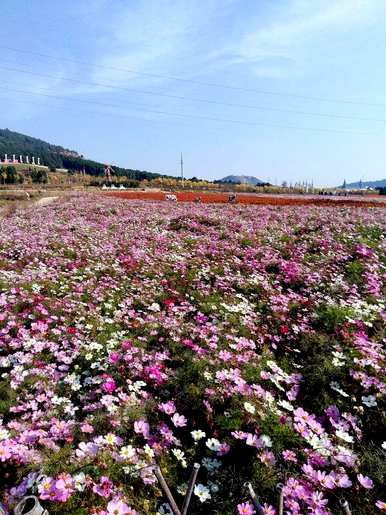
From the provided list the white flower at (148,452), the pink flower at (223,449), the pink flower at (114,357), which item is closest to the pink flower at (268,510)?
the pink flower at (223,449)

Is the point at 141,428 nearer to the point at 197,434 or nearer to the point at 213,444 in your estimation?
the point at 197,434

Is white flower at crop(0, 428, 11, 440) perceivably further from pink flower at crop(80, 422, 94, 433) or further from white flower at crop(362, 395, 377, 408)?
white flower at crop(362, 395, 377, 408)

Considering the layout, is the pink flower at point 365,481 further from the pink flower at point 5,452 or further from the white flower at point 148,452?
the pink flower at point 5,452

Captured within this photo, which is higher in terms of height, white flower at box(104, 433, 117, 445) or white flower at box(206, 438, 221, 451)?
white flower at box(104, 433, 117, 445)

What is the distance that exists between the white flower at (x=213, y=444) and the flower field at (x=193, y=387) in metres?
0.03

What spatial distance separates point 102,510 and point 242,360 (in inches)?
105

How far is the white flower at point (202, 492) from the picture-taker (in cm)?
329

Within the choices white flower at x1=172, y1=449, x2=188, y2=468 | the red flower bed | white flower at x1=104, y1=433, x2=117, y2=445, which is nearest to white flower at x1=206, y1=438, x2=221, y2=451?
white flower at x1=172, y1=449, x2=188, y2=468

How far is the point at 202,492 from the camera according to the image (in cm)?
336

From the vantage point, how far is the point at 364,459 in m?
3.70

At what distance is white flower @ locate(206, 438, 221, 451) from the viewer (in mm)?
3803

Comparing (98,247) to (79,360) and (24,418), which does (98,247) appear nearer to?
(79,360)

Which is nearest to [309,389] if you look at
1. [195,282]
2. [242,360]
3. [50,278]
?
[242,360]

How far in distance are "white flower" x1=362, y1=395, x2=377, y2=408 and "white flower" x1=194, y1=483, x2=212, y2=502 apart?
228cm
